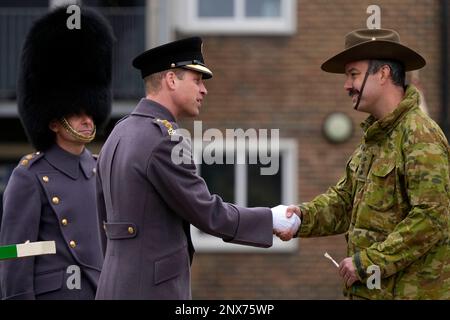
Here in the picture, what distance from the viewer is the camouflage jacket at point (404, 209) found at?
534cm

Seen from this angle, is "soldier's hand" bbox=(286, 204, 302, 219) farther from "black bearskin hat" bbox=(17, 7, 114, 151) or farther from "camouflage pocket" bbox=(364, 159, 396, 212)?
"black bearskin hat" bbox=(17, 7, 114, 151)

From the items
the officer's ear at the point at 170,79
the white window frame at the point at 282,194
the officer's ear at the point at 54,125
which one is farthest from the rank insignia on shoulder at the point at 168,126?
the white window frame at the point at 282,194

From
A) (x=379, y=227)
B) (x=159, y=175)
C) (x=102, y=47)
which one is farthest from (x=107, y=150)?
(x=102, y=47)

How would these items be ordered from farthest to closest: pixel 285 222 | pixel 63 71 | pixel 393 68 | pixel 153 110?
pixel 63 71, pixel 285 222, pixel 393 68, pixel 153 110

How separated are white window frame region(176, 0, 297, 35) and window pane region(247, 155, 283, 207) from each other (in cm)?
164

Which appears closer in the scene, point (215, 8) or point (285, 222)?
point (285, 222)

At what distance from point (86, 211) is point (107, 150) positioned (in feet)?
3.42

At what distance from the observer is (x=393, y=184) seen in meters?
5.49

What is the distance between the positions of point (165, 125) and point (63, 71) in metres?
1.76

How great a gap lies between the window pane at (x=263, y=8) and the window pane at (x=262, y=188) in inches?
72.3

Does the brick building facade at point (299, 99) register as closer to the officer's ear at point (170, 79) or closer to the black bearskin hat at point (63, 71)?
the black bearskin hat at point (63, 71)

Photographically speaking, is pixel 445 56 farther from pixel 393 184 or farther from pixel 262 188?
pixel 393 184

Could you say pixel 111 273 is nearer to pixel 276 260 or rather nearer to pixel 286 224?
pixel 286 224
